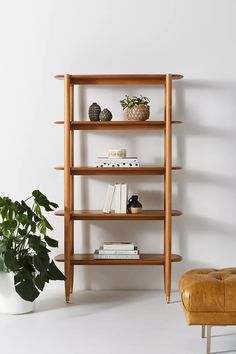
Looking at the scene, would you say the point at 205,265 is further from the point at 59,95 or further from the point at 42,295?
the point at 59,95

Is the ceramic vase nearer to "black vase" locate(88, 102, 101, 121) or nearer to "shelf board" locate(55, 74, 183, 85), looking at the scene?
"black vase" locate(88, 102, 101, 121)

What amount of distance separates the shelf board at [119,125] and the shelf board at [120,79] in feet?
1.13

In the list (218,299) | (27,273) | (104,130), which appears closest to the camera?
(218,299)

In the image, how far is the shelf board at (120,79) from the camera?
509 centimetres

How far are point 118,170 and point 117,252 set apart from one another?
2.09 ft

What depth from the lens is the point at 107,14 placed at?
5.45 metres

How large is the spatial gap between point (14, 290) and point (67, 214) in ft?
2.37

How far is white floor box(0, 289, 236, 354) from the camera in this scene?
3881 mm

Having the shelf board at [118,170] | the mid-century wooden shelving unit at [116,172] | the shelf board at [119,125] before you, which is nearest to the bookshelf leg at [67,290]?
the mid-century wooden shelving unit at [116,172]

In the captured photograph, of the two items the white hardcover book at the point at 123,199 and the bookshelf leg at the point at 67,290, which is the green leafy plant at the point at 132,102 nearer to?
the white hardcover book at the point at 123,199

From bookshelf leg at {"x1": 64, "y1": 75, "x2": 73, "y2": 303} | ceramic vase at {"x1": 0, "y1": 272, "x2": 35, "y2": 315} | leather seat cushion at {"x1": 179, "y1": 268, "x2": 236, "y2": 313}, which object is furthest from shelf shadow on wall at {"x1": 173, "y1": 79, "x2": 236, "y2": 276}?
leather seat cushion at {"x1": 179, "y1": 268, "x2": 236, "y2": 313}

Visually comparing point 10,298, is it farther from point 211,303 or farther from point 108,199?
point 211,303

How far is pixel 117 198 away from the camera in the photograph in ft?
16.9

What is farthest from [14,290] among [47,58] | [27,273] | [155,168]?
[47,58]
